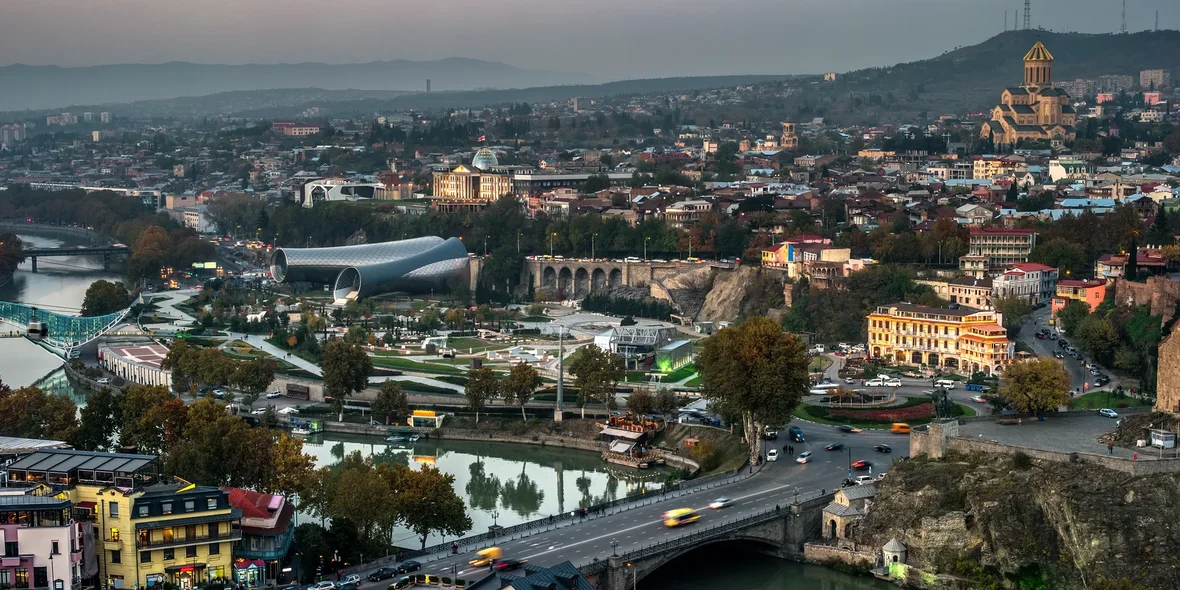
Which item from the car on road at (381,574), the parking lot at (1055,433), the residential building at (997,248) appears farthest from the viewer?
the residential building at (997,248)

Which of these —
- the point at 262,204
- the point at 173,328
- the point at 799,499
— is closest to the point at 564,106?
the point at 262,204

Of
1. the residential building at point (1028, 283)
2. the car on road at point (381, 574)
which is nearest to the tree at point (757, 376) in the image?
the car on road at point (381, 574)

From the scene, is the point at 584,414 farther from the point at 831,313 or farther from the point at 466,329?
the point at 466,329

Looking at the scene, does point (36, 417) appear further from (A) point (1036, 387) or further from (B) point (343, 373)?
(A) point (1036, 387)

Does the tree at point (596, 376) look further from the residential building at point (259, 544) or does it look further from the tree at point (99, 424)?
the residential building at point (259, 544)

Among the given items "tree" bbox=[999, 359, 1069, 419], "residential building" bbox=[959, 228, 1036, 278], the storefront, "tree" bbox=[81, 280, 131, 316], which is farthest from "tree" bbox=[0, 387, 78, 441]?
"residential building" bbox=[959, 228, 1036, 278]

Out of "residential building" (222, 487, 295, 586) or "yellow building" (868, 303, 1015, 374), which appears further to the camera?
"yellow building" (868, 303, 1015, 374)

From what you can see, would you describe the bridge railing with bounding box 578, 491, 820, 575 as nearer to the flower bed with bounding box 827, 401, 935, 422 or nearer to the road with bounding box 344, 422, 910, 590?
the road with bounding box 344, 422, 910, 590
